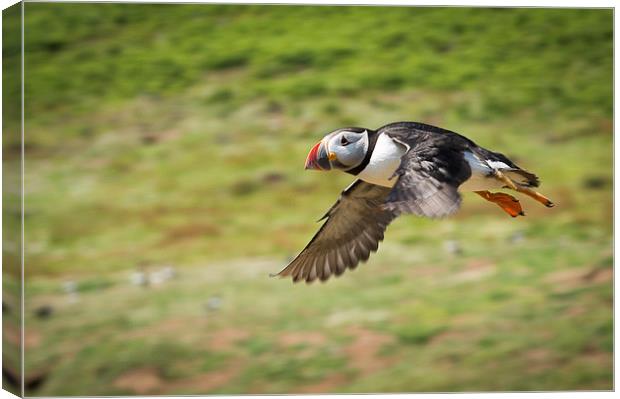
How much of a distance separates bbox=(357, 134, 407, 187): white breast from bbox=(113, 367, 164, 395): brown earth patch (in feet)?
12.0

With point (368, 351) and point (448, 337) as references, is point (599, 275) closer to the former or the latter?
point (448, 337)

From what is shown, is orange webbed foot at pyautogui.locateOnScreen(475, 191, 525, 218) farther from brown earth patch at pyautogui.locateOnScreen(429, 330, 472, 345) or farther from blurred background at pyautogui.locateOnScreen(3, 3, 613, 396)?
brown earth patch at pyautogui.locateOnScreen(429, 330, 472, 345)

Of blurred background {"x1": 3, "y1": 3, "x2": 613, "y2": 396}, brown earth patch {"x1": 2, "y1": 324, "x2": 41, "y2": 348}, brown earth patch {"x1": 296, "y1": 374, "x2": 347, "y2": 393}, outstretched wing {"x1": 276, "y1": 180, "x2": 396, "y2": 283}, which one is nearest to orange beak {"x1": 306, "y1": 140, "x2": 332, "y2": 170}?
outstretched wing {"x1": 276, "y1": 180, "x2": 396, "y2": 283}

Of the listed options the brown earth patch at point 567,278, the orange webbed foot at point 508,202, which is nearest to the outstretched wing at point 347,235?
the orange webbed foot at point 508,202

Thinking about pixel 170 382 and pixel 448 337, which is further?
pixel 448 337

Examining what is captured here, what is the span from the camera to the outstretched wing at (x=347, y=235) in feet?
14.0

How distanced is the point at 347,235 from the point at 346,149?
0.68 meters

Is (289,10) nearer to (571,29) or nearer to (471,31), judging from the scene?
(471,31)

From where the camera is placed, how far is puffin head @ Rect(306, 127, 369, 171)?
370cm

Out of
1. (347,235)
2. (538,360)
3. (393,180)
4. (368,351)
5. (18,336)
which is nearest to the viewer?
(393,180)

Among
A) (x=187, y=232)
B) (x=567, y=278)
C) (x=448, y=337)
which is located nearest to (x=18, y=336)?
(x=187, y=232)

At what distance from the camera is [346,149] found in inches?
146

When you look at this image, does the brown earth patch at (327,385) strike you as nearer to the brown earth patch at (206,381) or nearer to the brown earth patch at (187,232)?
the brown earth patch at (206,381)

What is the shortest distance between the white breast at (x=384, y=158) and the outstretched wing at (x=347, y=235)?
1.70ft
